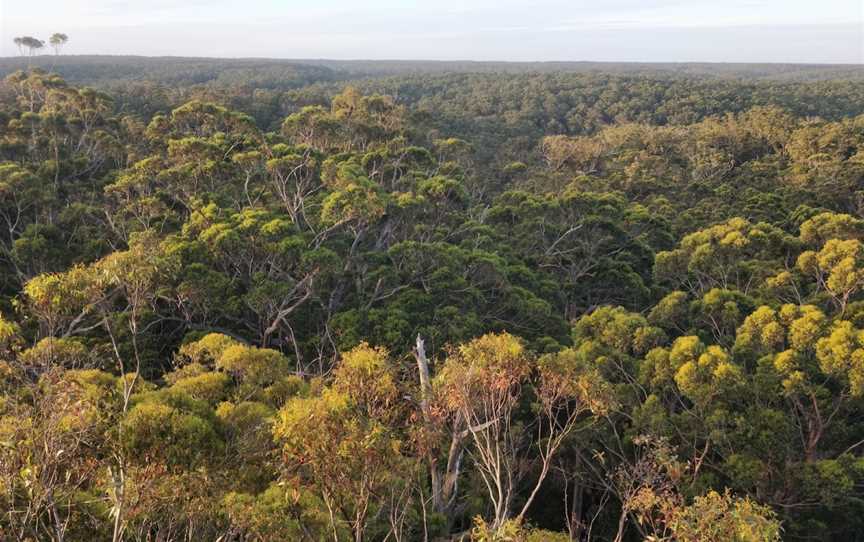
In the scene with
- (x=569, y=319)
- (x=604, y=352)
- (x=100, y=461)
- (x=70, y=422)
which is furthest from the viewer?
(x=569, y=319)

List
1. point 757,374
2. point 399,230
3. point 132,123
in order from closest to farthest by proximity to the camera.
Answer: point 757,374, point 399,230, point 132,123

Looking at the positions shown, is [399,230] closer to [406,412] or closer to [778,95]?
[406,412]

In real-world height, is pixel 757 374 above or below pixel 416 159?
below

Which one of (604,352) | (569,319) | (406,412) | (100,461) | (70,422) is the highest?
(70,422)

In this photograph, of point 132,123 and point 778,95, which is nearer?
point 132,123

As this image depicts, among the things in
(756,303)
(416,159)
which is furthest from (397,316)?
(416,159)

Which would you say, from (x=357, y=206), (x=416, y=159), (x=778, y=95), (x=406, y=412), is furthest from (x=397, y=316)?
(x=778, y=95)

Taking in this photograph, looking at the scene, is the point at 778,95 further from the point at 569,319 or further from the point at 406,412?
the point at 406,412
